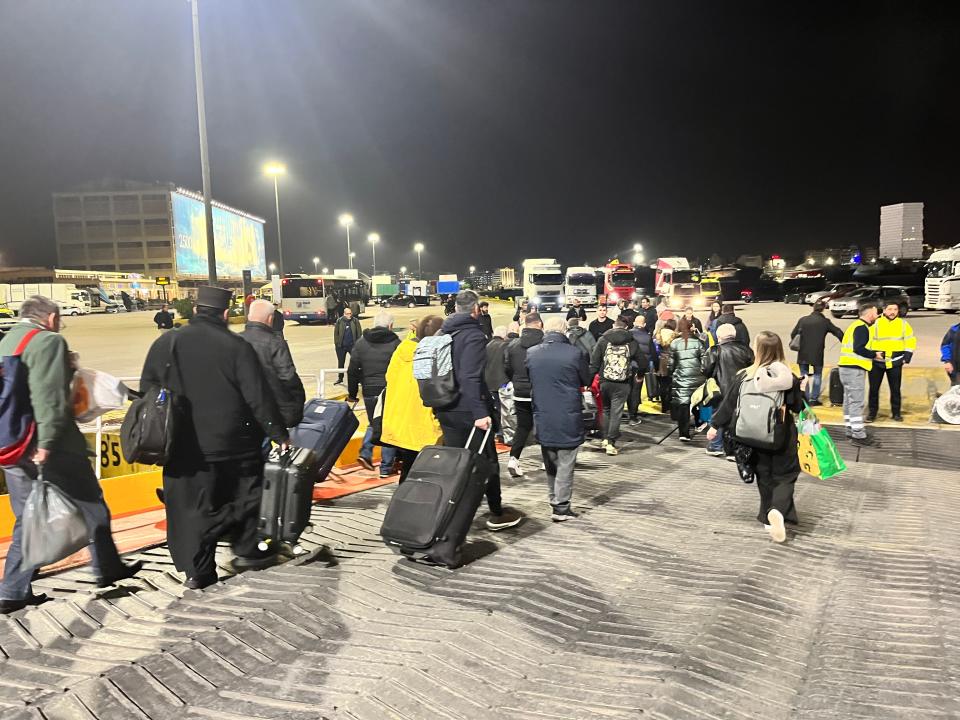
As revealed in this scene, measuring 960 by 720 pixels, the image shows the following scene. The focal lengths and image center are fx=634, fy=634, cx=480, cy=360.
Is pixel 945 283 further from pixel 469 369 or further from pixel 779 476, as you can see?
pixel 469 369

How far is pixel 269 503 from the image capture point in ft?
13.9

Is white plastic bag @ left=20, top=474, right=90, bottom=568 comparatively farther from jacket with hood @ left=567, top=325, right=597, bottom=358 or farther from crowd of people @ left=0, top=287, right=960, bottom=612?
jacket with hood @ left=567, top=325, right=597, bottom=358

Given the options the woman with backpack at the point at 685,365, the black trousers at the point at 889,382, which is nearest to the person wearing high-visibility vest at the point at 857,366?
the black trousers at the point at 889,382

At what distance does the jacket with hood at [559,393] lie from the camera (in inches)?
210

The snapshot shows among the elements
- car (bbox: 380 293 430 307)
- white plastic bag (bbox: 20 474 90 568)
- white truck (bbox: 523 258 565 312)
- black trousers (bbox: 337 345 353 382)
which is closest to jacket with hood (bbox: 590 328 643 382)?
white plastic bag (bbox: 20 474 90 568)

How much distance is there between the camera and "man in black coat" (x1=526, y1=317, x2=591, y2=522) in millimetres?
5324

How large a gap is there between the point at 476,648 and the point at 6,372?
295 cm

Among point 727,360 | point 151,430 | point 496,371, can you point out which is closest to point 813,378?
point 727,360

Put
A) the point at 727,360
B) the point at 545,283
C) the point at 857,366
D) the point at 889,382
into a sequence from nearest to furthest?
the point at 727,360
the point at 857,366
the point at 889,382
the point at 545,283

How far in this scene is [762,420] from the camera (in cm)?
485

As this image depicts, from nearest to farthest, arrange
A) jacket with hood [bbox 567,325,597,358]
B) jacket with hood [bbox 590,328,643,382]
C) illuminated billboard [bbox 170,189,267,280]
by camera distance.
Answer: jacket with hood [bbox 590,328,643,382] < jacket with hood [bbox 567,325,597,358] < illuminated billboard [bbox 170,189,267,280]

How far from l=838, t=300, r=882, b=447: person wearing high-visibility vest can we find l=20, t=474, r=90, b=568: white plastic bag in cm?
859

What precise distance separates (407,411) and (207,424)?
7.59 ft

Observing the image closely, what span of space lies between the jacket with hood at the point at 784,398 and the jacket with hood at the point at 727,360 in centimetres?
253
